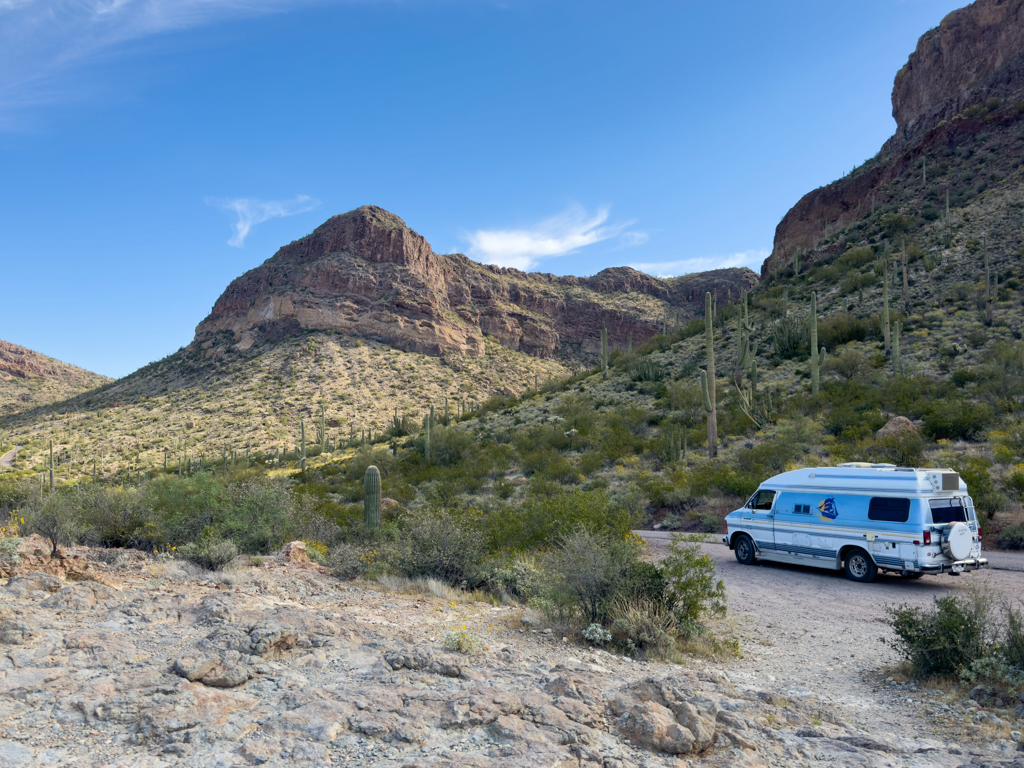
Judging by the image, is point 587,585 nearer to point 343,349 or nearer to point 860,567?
point 860,567

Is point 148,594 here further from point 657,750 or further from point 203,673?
point 657,750

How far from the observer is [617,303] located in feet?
360

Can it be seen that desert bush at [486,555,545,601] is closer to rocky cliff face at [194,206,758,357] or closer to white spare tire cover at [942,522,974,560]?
white spare tire cover at [942,522,974,560]

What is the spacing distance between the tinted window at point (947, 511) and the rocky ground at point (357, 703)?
6.43 meters

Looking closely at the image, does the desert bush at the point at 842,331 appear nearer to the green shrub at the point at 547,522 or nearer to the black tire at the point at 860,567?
the black tire at the point at 860,567

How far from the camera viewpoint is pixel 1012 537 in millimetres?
12789

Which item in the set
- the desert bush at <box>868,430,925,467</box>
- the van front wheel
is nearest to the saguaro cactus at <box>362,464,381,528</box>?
the van front wheel

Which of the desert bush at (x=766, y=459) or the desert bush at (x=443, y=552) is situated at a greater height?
the desert bush at (x=766, y=459)

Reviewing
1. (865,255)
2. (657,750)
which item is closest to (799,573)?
(657,750)

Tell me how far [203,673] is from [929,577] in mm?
12785

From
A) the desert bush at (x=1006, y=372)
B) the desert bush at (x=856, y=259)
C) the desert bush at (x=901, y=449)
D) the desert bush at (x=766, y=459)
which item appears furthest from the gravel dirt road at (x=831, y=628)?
the desert bush at (x=856, y=259)

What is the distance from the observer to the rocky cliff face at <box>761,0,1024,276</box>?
42.2 metres

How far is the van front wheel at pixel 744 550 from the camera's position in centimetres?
1285

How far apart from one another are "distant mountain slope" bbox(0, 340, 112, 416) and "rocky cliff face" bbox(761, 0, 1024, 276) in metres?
95.6
